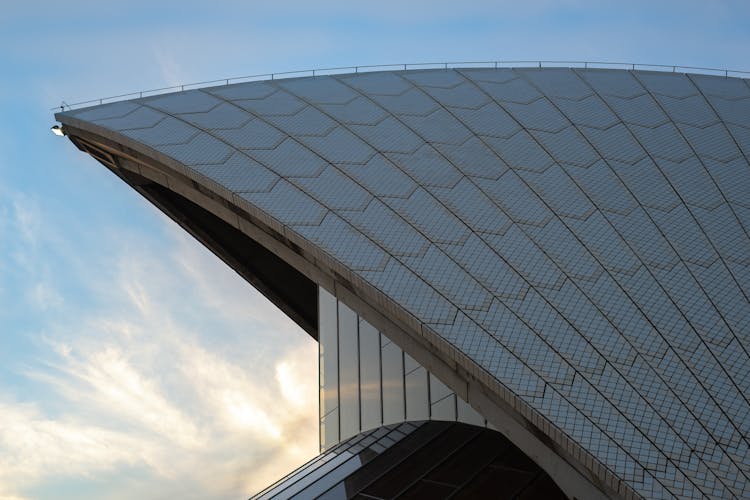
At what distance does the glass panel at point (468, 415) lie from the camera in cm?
1506

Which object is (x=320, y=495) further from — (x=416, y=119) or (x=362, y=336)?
(x=416, y=119)

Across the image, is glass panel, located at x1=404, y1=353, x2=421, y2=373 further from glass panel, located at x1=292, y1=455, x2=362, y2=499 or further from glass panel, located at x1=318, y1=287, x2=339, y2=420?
glass panel, located at x1=318, y1=287, x2=339, y2=420

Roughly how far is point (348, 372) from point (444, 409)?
14.5 ft

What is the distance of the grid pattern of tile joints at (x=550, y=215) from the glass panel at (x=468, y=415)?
3385mm

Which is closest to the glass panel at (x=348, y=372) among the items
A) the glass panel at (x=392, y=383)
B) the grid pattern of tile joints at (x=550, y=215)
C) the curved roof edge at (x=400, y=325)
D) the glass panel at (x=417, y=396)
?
the glass panel at (x=392, y=383)

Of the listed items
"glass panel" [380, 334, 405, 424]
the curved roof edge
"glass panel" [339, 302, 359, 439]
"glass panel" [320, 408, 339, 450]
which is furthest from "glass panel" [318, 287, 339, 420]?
the curved roof edge

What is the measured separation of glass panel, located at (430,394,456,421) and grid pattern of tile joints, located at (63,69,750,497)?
3.72 m

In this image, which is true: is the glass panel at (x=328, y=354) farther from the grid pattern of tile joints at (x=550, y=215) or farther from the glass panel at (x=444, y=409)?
the grid pattern of tile joints at (x=550, y=215)

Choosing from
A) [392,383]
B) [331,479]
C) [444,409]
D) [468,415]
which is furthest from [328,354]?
[468,415]

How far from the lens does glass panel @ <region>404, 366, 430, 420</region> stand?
16484 millimetres

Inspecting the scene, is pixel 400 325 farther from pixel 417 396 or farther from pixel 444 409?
pixel 417 396

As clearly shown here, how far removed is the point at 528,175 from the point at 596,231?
2225 millimetres

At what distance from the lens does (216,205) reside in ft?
51.8

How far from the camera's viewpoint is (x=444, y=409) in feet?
52.1
